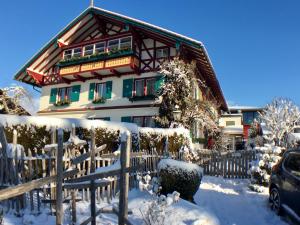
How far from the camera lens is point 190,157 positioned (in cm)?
1573

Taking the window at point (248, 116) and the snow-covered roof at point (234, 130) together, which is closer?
the snow-covered roof at point (234, 130)

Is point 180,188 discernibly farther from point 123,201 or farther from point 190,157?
point 190,157

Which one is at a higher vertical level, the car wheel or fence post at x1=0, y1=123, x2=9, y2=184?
fence post at x1=0, y1=123, x2=9, y2=184

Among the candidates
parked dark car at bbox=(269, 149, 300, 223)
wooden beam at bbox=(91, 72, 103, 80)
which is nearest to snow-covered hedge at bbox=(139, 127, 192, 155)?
parked dark car at bbox=(269, 149, 300, 223)

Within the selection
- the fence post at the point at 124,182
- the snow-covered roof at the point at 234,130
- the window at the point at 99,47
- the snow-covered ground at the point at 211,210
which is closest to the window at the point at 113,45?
the window at the point at 99,47

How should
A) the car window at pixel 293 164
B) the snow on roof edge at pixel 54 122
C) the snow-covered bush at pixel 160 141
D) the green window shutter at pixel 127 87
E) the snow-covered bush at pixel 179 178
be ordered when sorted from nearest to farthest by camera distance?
the car window at pixel 293 164, the snow-covered bush at pixel 179 178, the snow on roof edge at pixel 54 122, the snow-covered bush at pixel 160 141, the green window shutter at pixel 127 87

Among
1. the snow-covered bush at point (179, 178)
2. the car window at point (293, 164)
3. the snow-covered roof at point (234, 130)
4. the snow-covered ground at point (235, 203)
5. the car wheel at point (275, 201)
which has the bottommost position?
the snow-covered ground at point (235, 203)

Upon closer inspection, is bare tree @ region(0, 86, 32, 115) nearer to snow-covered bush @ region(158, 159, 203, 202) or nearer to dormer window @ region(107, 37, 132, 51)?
dormer window @ region(107, 37, 132, 51)

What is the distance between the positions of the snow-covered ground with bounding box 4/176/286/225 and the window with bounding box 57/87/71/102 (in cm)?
1733

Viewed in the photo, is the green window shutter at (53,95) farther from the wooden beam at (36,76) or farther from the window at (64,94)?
the wooden beam at (36,76)

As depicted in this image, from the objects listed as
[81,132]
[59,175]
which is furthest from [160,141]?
[59,175]

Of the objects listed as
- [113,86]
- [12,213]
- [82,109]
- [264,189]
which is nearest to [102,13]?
[113,86]

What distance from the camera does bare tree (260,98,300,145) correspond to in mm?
22541

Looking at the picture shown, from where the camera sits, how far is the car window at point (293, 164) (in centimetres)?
758
